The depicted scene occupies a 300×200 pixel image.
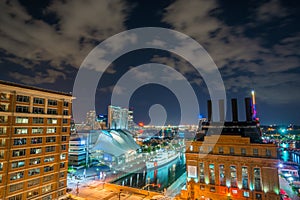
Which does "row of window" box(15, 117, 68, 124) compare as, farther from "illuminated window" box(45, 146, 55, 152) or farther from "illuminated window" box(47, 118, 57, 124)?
"illuminated window" box(45, 146, 55, 152)

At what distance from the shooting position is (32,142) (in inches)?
1182

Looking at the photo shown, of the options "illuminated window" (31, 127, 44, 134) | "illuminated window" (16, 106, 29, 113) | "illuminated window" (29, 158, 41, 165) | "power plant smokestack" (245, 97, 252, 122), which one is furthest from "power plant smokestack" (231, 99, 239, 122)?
"illuminated window" (16, 106, 29, 113)

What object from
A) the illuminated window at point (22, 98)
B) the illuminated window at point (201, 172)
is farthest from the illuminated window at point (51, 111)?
the illuminated window at point (201, 172)

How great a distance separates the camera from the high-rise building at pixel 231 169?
31.2m

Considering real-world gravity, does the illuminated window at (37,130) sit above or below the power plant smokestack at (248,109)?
below

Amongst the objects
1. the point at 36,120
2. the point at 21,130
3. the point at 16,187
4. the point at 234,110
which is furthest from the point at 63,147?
the point at 234,110

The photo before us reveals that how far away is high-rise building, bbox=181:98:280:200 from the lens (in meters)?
31.2

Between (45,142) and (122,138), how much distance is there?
78984 mm

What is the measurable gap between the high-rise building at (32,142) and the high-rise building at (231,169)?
25779 millimetres

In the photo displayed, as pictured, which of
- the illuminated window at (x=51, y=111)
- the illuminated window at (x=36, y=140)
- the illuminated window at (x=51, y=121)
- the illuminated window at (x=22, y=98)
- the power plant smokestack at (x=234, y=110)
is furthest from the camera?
the power plant smokestack at (x=234, y=110)

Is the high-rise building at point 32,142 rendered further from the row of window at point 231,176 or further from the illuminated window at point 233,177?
the illuminated window at point 233,177

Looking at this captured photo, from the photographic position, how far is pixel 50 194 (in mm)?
32500

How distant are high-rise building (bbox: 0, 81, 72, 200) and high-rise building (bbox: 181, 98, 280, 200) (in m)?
25.8

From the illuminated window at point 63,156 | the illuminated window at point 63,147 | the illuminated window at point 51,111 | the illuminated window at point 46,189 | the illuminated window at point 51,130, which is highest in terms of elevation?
the illuminated window at point 51,111
